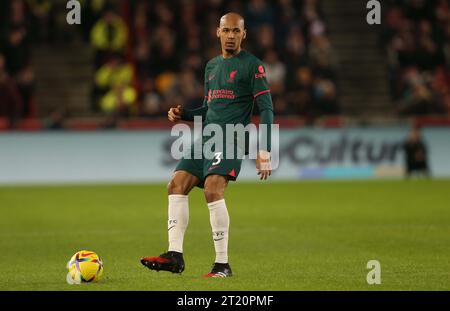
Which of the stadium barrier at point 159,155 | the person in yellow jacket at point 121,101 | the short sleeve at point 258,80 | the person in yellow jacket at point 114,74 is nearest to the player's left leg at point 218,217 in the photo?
the short sleeve at point 258,80

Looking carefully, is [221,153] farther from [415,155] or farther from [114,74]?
[114,74]

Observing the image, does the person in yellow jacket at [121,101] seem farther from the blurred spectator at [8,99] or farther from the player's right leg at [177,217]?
the player's right leg at [177,217]

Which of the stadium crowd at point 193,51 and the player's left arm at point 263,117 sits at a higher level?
the stadium crowd at point 193,51

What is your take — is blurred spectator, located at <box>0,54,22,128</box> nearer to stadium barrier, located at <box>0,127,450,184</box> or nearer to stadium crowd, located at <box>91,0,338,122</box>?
stadium barrier, located at <box>0,127,450,184</box>

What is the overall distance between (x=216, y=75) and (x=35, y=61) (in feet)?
56.7

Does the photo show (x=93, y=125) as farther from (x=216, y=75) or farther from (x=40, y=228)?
(x=216, y=75)

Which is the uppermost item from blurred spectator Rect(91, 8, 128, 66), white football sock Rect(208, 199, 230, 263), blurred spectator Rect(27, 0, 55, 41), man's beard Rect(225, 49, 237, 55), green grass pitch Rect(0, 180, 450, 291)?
blurred spectator Rect(27, 0, 55, 41)

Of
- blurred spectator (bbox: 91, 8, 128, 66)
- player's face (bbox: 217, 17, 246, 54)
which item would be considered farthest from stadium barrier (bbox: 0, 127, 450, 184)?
player's face (bbox: 217, 17, 246, 54)

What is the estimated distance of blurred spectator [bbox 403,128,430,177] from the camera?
2177 cm

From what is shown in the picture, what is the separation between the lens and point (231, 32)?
356 inches

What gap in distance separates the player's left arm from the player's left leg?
391 mm

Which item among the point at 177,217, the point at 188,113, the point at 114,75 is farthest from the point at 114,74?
the point at 177,217

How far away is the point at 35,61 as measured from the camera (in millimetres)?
25812

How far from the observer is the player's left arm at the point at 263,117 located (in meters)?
8.80
